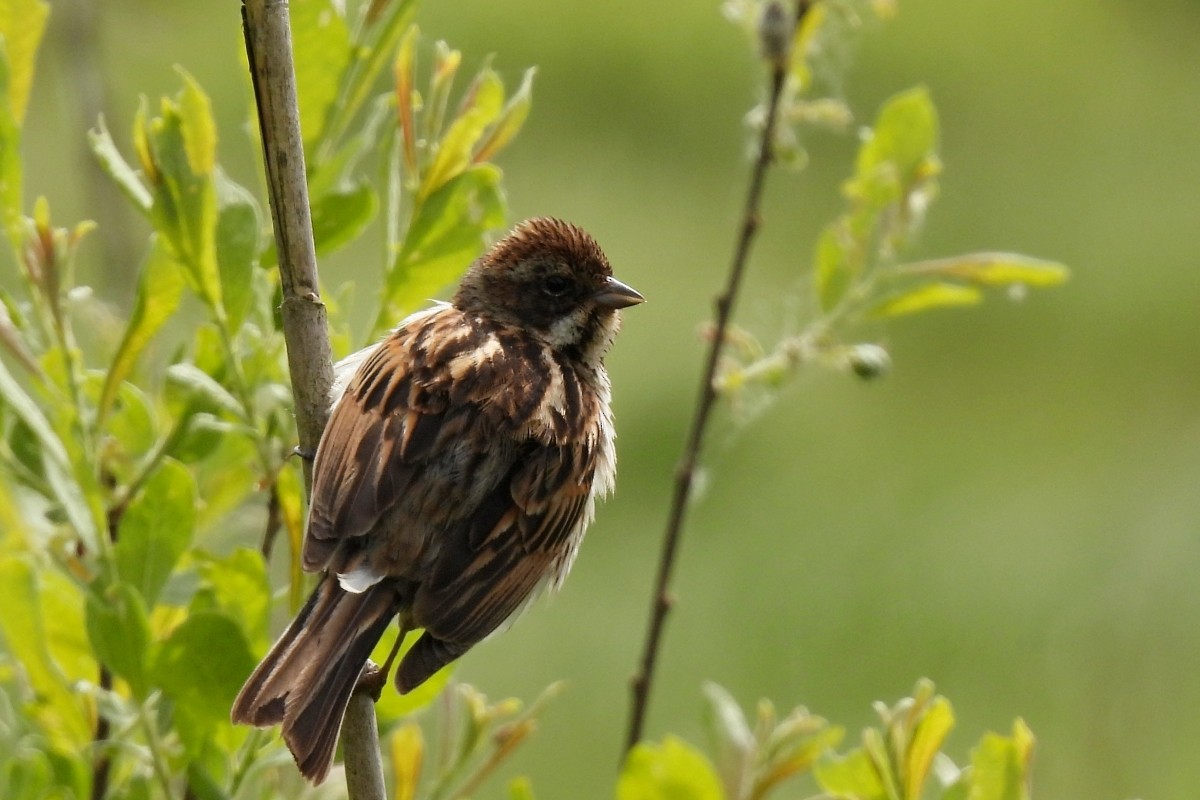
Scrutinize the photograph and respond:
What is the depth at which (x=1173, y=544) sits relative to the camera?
Result: 7598 mm

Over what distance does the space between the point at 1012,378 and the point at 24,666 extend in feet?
23.1

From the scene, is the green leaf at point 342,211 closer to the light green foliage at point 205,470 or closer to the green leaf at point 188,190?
the light green foliage at point 205,470

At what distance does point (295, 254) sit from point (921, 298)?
1073 mm

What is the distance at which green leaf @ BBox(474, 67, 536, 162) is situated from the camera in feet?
7.47

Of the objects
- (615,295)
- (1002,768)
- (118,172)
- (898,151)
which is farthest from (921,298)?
(118,172)

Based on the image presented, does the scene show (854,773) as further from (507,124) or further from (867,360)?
(507,124)

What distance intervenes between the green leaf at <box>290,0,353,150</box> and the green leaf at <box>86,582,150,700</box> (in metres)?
0.65

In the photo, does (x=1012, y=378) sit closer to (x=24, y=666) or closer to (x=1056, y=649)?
(x=1056, y=649)

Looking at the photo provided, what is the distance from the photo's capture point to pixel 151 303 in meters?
2.16

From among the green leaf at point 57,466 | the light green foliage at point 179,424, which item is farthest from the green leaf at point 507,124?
the green leaf at point 57,466

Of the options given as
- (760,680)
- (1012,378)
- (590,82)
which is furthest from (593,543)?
(590,82)

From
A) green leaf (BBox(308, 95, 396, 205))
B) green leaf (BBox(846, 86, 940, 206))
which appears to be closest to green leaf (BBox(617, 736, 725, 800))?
green leaf (BBox(308, 95, 396, 205))

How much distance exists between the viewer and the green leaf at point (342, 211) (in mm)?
2229

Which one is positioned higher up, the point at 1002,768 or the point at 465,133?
the point at 465,133
